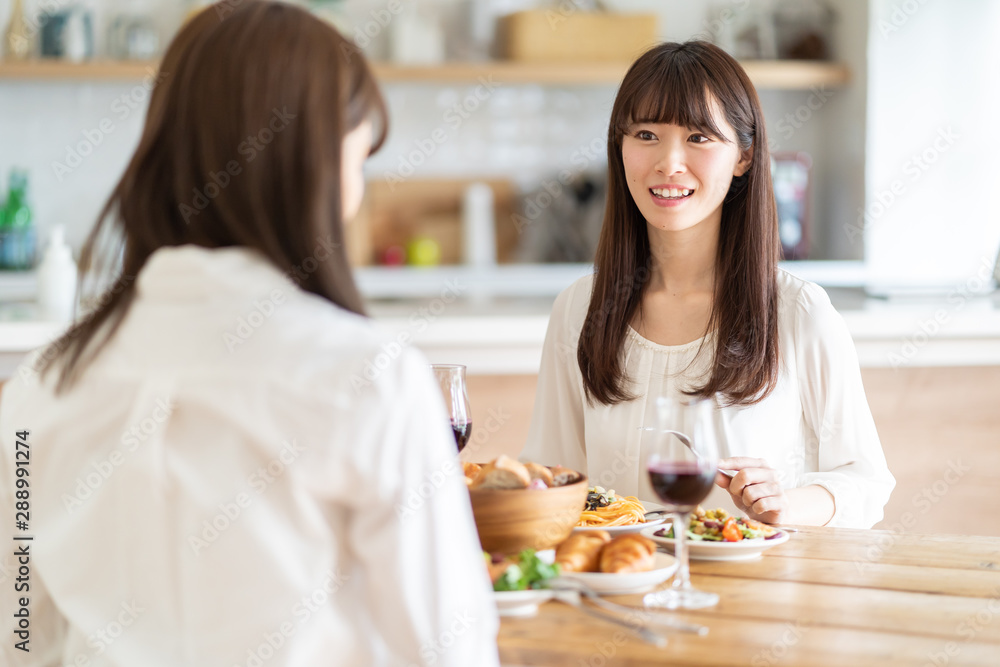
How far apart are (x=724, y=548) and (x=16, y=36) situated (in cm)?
Answer: 357

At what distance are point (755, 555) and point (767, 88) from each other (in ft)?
10.9

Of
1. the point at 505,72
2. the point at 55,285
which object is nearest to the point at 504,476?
the point at 55,285

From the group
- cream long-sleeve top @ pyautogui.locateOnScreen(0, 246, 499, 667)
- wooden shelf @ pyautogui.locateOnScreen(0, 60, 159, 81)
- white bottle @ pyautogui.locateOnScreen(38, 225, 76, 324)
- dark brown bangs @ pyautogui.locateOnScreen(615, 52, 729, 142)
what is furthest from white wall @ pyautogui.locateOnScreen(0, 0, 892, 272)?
cream long-sleeve top @ pyautogui.locateOnScreen(0, 246, 499, 667)

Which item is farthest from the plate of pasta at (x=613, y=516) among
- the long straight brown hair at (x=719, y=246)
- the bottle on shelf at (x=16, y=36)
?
the bottle on shelf at (x=16, y=36)

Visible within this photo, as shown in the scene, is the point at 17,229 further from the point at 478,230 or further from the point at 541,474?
the point at 541,474

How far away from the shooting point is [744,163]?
185 centimetres

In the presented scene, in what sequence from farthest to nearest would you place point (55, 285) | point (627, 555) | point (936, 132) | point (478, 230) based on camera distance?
point (478, 230) < point (936, 132) < point (55, 285) < point (627, 555)

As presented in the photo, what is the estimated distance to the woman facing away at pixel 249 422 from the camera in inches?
33.9

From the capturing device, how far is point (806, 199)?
4.16 m

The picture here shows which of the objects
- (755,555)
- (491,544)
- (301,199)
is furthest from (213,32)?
(755,555)

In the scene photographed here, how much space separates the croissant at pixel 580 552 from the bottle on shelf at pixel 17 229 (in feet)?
10.6

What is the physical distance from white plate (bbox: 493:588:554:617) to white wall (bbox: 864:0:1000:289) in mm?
3165

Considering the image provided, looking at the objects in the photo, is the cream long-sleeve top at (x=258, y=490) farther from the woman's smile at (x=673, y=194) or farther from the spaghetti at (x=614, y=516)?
the woman's smile at (x=673, y=194)

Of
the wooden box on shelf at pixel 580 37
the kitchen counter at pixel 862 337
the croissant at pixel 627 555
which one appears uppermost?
the wooden box on shelf at pixel 580 37
